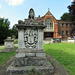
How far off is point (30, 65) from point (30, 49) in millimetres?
661

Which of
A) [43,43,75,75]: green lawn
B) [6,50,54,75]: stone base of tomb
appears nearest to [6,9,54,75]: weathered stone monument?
[6,50,54,75]: stone base of tomb

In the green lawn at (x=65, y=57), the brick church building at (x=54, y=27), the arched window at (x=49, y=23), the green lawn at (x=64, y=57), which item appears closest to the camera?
the green lawn at (x=65, y=57)

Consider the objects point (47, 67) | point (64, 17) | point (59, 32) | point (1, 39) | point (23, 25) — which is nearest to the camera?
point (47, 67)

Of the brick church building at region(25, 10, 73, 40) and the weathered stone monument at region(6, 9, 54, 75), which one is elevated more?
the brick church building at region(25, 10, 73, 40)

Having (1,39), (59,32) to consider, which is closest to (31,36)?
(1,39)

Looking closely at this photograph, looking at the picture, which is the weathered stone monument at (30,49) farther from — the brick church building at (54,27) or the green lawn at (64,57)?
the brick church building at (54,27)

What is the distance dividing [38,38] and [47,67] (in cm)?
125

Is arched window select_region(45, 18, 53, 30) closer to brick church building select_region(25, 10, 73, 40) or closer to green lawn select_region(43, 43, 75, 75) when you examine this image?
brick church building select_region(25, 10, 73, 40)

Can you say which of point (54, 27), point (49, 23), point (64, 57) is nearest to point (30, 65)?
point (64, 57)

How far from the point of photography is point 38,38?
124 inches

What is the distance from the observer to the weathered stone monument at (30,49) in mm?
2847

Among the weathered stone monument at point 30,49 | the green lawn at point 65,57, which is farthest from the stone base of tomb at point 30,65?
the green lawn at point 65,57

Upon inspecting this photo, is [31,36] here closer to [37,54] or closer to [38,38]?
[38,38]

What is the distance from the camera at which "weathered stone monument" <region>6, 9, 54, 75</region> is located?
2847mm
